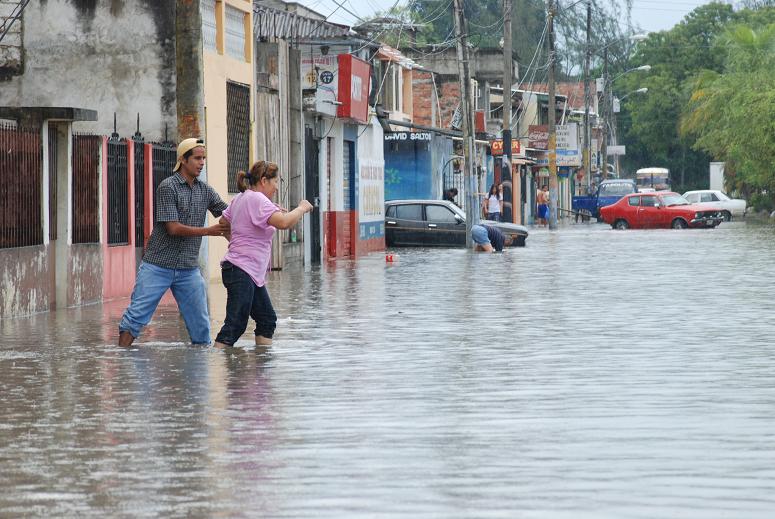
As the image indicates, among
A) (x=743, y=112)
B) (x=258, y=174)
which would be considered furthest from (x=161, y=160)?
(x=743, y=112)

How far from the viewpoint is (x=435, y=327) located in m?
16.7

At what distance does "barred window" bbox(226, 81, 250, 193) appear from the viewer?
94.7 ft

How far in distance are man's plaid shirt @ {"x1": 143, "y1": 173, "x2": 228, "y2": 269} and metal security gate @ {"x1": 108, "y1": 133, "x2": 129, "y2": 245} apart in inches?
312

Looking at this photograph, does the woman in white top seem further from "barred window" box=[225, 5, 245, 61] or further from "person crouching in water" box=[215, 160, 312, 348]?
"person crouching in water" box=[215, 160, 312, 348]

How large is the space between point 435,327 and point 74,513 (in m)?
10.0

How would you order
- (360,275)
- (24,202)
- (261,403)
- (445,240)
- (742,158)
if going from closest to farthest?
(261,403) < (24,202) < (360,275) < (445,240) < (742,158)

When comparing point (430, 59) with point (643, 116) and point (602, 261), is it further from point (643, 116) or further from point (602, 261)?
point (643, 116)

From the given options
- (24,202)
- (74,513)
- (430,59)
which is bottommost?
(74,513)

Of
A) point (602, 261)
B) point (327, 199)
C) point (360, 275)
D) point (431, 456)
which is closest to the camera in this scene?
point (431, 456)

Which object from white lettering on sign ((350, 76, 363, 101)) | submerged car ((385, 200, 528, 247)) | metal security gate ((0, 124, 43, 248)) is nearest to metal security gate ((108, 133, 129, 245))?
metal security gate ((0, 124, 43, 248))

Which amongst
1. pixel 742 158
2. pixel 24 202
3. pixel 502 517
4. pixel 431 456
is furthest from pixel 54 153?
pixel 742 158

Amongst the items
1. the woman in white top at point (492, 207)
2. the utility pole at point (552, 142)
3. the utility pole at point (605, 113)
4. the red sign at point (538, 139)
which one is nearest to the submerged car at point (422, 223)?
the woman in white top at point (492, 207)

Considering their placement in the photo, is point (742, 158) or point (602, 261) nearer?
point (602, 261)

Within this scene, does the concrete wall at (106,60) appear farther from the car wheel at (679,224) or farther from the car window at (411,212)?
the car wheel at (679,224)
